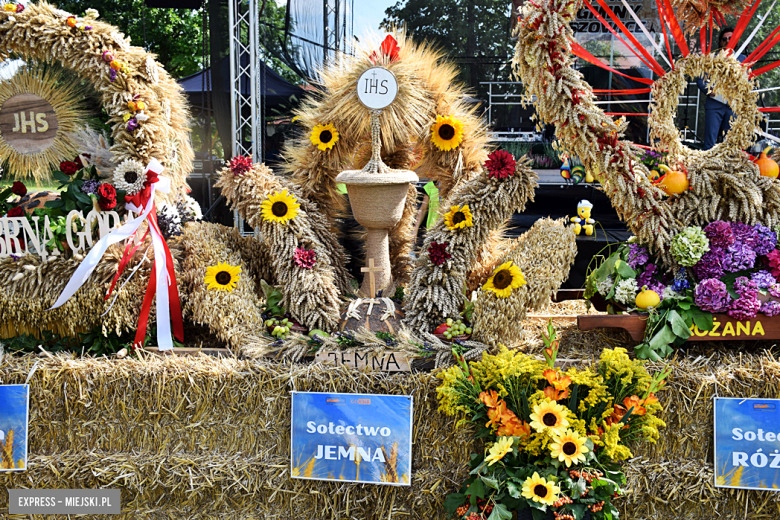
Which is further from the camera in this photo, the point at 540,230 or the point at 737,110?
the point at 540,230

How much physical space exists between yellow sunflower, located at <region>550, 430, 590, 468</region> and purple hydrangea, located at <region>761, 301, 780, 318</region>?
33.2 inches

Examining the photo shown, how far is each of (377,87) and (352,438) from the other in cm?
133

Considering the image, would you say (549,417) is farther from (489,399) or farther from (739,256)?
(739,256)

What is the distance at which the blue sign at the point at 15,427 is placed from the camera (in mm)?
2041

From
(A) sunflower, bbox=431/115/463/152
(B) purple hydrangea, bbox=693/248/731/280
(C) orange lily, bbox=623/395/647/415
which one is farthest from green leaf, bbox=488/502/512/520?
(A) sunflower, bbox=431/115/463/152

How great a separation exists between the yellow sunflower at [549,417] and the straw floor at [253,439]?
Result: 31 centimetres

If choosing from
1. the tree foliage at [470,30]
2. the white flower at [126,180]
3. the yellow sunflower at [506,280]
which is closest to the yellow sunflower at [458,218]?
the yellow sunflower at [506,280]

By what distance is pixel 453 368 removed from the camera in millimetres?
1834

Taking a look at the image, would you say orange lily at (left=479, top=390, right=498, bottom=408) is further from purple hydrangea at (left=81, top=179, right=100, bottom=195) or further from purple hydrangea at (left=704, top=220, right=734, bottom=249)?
purple hydrangea at (left=81, top=179, right=100, bottom=195)

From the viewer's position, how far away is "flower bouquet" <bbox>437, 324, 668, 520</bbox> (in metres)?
1.65

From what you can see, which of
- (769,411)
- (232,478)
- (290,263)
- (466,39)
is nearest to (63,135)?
(290,263)

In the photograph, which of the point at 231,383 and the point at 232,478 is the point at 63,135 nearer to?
the point at 231,383

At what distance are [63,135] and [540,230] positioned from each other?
1.98 meters

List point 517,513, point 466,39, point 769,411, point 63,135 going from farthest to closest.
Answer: point 466,39 < point 63,135 < point 769,411 < point 517,513
